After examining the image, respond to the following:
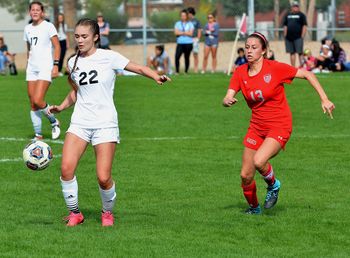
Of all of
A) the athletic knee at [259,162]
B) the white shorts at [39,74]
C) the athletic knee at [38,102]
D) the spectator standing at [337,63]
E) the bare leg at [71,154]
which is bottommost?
the spectator standing at [337,63]

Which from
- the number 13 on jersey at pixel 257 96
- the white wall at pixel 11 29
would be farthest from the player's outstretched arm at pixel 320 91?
the white wall at pixel 11 29

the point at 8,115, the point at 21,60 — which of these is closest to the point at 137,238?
the point at 8,115

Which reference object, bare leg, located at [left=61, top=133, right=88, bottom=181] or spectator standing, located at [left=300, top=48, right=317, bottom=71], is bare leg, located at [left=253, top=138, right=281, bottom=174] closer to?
bare leg, located at [left=61, top=133, right=88, bottom=181]

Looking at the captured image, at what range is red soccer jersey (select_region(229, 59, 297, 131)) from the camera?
10.6m

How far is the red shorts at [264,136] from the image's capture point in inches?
416

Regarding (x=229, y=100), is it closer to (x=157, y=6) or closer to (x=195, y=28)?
(x=195, y=28)

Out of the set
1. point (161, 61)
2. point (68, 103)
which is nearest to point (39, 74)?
point (68, 103)

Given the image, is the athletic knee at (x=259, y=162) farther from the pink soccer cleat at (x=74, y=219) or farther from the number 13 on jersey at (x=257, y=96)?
the pink soccer cleat at (x=74, y=219)

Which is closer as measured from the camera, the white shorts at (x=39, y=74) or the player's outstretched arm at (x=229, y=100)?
the player's outstretched arm at (x=229, y=100)

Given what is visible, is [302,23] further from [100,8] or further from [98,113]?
[98,113]

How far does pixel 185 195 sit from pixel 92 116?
8.18 feet

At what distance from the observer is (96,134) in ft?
32.5

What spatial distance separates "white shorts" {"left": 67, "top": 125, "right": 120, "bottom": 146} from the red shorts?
1.57 metres

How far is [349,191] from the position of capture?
12.3m
